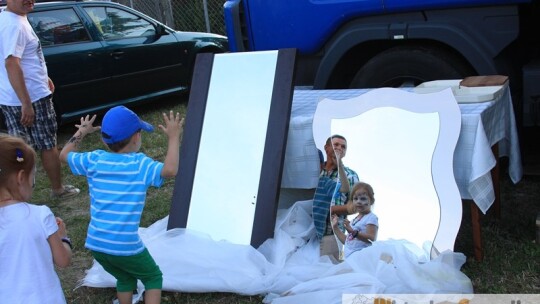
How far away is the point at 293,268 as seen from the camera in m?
3.20

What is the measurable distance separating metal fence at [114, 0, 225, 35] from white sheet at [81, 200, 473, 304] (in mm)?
8404

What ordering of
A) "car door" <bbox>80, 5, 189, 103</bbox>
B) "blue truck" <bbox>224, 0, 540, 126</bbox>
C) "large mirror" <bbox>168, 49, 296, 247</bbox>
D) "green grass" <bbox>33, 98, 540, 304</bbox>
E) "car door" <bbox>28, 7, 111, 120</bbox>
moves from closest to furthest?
"green grass" <bbox>33, 98, 540, 304</bbox>, "large mirror" <bbox>168, 49, 296, 247</bbox>, "blue truck" <bbox>224, 0, 540, 126</bbox>, "car door" <bbox>28, 7, 111, 120</bbox>, "car door" <bbox>80, 5, 189, 103</bbox>

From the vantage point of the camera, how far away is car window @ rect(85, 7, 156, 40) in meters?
7.53

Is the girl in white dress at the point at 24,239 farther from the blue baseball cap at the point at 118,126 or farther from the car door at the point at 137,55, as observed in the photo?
the car door at the point at 137,55

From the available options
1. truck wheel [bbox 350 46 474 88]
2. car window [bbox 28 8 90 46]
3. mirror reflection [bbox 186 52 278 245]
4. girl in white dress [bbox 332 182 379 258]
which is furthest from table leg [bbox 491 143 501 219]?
car window [bbox 28 8 90 46]

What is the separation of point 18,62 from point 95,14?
11.0ft

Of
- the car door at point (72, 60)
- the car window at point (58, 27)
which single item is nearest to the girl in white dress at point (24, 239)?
the car door at point (72, 60)

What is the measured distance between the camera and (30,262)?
2150 mm

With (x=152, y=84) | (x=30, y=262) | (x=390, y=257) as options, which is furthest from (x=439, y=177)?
(x=152, y=84)

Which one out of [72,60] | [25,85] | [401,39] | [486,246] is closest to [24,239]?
[486,246]

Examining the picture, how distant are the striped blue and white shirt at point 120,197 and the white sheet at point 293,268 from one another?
59cm

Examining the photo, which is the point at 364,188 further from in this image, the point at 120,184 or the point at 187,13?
the point at 187,13

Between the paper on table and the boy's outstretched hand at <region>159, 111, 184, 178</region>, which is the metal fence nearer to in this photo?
the paper on table

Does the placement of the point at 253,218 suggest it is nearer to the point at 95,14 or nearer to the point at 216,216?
the point at 216,216
